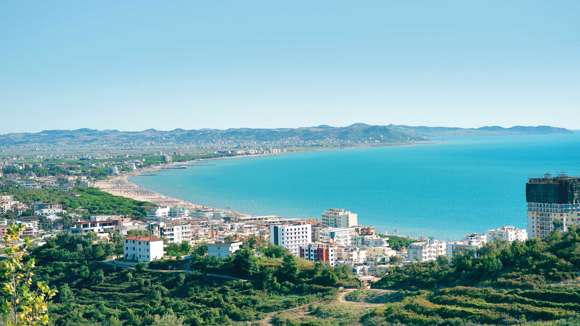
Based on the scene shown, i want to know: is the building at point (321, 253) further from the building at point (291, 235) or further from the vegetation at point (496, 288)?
the vegetation at point (496, 288)

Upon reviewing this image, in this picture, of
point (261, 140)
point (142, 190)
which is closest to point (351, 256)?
point (142, 190)

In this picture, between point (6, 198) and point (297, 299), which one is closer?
point (297, 299)

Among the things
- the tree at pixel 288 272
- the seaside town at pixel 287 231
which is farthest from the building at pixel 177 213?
the tree at pixel 288 272

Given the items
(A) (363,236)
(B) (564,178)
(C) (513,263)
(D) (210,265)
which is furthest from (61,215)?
(C) (513,263)

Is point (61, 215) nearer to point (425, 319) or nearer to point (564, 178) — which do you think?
point (564, 178)

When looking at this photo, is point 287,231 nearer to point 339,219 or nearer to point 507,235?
point 339,219

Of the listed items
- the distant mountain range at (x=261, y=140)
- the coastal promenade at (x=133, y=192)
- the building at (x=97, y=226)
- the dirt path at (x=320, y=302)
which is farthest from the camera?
the distant mountain range at (x=261, y=140)
